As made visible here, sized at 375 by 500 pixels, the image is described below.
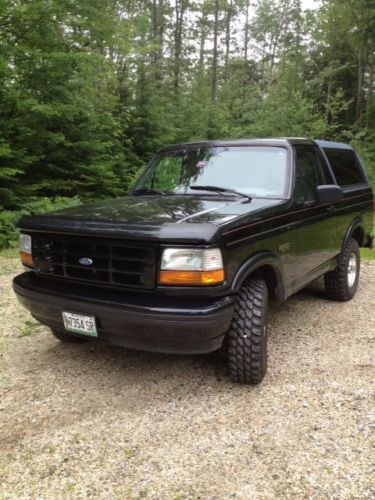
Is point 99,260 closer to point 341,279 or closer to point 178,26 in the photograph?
point 341,279

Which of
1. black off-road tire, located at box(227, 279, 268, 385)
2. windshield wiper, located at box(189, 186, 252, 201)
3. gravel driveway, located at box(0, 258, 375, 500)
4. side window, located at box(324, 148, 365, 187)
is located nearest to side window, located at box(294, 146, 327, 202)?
side window, located at box(324, 148, 365, 187)

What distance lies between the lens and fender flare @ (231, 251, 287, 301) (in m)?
2.58

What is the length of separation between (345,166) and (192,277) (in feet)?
10.8

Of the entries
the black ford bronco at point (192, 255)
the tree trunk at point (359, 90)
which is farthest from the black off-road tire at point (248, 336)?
the tree trunk at point (359, 90)

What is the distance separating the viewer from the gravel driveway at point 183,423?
2.02m

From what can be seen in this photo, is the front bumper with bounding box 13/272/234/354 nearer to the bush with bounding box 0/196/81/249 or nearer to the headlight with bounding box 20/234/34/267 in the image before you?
the headlight with bounding box 20/234/34/267

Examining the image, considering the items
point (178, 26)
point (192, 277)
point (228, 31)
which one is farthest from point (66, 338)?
point (228, 31)

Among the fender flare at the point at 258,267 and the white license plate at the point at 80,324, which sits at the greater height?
the fender flare at the point at 258,267

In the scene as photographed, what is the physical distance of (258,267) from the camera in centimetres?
289

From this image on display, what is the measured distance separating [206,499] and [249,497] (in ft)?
0.69

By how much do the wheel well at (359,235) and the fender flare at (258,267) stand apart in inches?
87.0

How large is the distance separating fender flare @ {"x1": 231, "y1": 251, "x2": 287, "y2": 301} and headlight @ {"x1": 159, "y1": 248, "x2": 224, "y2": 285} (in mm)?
205

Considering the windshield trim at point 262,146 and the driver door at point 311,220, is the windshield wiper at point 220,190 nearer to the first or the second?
the windshield trim at point 262,146

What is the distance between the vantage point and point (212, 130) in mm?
15344
